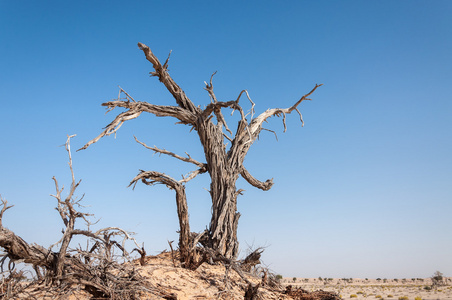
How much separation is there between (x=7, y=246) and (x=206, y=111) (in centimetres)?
480

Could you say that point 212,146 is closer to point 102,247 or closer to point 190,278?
point 190,278

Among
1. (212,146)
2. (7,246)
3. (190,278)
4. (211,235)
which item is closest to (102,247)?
(7,246)

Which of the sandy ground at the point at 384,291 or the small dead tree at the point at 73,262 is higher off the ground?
the sandy ground at the point at 384,291

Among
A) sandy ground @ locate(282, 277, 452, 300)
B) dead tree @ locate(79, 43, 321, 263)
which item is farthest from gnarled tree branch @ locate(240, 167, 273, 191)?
sandy ground @ locate(282, 277, 452, 300)

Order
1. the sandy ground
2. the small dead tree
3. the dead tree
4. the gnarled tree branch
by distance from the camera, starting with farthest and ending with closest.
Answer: the sandy ground < the gnarled tree branch < the dead tree < the small dead tree

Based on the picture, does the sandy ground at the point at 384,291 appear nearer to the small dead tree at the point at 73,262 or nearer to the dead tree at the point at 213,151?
the dead tree at the point at 213,151

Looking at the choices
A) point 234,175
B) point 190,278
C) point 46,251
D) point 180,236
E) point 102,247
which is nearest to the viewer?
point 46,251

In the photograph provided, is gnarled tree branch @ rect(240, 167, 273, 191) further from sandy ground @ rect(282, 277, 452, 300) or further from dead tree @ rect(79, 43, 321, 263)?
sandy ground @ rect(282, 277, 452, 300)

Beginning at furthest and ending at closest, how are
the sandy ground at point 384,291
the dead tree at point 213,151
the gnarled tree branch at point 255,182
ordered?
the sandy ground at point 384,291 < the gnarled tree branch at point 255,182 < the dead tree at point 213,151

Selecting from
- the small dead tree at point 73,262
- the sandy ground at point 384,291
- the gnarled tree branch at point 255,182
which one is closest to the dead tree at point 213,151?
the gnarled tree branch at point 255,182

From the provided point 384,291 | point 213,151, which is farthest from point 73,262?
point 384,291

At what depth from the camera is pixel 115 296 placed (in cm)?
510

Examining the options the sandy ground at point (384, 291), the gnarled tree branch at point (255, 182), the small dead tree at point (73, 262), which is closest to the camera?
the small dead tree at point (73, 262)

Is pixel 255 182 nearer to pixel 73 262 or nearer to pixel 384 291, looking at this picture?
pixel 73 262
